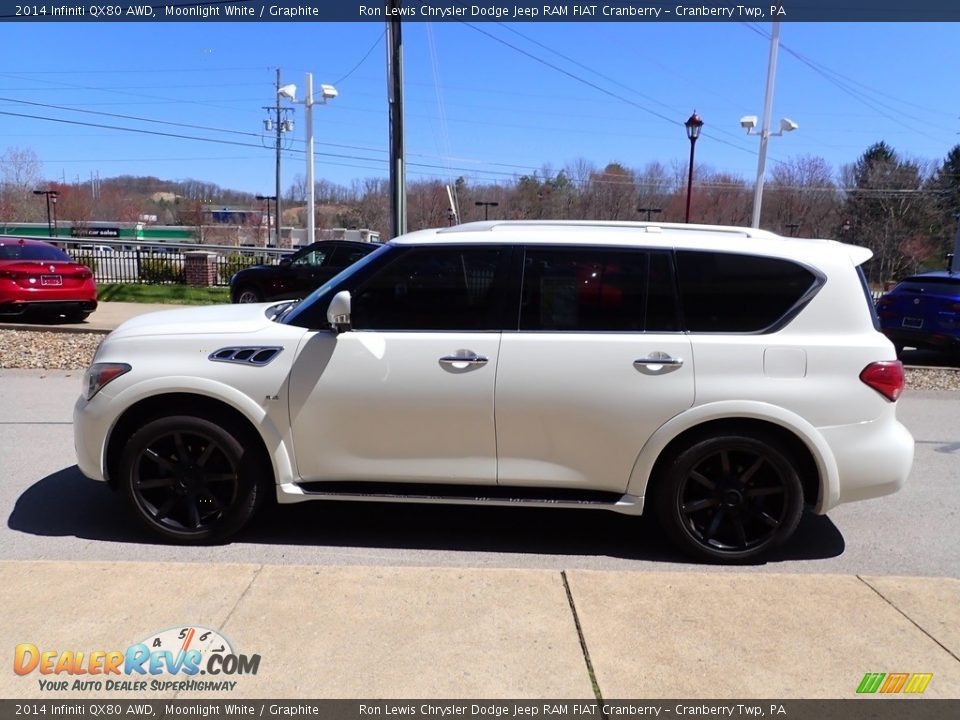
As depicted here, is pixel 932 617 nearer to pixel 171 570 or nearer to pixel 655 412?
pixel 655 412

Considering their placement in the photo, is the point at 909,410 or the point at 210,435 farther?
the point at 909,410

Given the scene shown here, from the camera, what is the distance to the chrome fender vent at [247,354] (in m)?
3.90

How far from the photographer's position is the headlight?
3941mm

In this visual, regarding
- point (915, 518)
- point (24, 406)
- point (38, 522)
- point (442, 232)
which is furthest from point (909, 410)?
point (24, 406)

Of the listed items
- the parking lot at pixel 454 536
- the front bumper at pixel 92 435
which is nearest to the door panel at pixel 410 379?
the parking lot at pixel 454 536

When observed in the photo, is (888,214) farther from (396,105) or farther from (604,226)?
(604,226)

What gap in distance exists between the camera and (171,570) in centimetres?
362

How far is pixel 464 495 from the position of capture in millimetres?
3934

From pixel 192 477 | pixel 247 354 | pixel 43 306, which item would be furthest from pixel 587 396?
pixel 43 306

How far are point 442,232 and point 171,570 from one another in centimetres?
228

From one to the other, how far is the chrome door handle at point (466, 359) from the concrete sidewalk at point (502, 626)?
106 centimetres

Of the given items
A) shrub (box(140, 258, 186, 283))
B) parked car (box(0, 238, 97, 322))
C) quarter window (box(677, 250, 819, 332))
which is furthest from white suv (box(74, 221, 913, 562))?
shrub (box(140, 258, 186, 283))

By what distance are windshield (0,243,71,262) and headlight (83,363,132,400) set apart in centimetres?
957

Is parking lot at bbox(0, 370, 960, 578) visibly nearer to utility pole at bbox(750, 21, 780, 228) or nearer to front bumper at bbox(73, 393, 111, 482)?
front bumper at bbox(73, 393, 111, 482)
